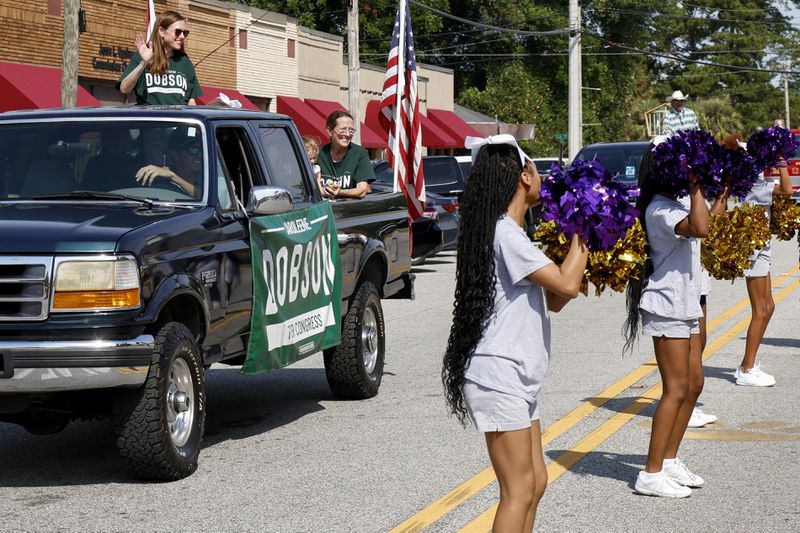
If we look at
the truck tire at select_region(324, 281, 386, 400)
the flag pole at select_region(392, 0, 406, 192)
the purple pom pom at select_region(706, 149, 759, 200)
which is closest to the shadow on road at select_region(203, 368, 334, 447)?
the truck tire at select_region(324, 281, 386, 400)

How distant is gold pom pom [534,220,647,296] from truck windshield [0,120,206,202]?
121 inches

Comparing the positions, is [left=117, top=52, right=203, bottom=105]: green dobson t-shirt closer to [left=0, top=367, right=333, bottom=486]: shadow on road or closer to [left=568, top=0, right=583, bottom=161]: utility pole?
[left=0, top=367, right=333, bottom=486]: shadow on road

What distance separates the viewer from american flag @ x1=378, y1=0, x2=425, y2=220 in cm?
1850

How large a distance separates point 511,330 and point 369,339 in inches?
218

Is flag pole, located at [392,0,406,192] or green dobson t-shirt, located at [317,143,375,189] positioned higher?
flag pole, located at [392,0,406,192]

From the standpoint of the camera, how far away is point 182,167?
330 inches

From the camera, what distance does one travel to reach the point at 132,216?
7.54 m

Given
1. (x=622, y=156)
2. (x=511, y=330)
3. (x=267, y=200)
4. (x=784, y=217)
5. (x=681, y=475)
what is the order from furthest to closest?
1. (x=622, y=156)
2. (x=784, y=217)
3. (x=267, y=200)
4. (x=681, y=475)
5. (x=511, y=330)

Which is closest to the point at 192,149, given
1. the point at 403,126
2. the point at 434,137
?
the point at 403,126

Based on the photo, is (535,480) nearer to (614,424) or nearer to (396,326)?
(614,424)

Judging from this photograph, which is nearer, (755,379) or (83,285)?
(83,285)

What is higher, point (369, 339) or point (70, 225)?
point (70, 225)

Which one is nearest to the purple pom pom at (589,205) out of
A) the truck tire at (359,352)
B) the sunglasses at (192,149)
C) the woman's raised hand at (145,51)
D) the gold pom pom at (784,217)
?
the sunglasses at (192,149)

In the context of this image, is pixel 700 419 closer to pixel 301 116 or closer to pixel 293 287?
pixel 293 287
